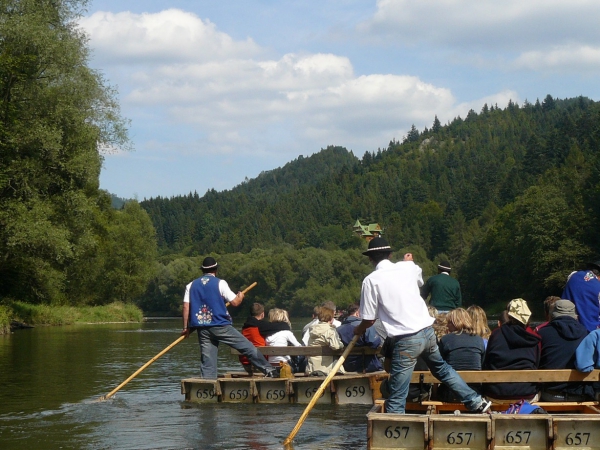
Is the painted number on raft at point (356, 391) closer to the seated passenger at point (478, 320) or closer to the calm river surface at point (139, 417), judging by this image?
the calm river surface at point (139, 417)

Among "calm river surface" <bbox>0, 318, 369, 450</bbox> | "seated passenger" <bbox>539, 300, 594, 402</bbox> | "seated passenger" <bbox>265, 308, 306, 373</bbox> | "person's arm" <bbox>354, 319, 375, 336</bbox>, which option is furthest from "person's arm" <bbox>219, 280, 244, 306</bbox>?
"seated passenger" <bbox>539, 300, 594, 402</bbox>

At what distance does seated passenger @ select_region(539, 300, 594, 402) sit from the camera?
9.93 metres

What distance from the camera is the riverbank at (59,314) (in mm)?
37891

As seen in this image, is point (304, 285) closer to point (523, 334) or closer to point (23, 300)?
point (23, 300)

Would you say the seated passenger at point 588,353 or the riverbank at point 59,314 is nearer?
the seated passenger at point 588,353

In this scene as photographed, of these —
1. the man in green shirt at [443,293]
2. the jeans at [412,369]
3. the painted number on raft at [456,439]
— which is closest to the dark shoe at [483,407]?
the jeans at [412,369]

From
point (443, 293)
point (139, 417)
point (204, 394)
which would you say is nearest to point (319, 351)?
point (204, 394)

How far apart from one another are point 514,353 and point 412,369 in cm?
144

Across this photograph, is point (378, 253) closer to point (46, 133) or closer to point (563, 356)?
point (563, 356)

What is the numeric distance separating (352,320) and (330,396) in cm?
157

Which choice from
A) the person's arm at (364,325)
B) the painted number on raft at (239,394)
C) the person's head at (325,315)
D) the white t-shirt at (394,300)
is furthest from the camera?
the person's head at (325,315)

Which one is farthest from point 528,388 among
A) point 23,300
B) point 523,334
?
point 23,300

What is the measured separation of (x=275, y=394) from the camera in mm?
13508

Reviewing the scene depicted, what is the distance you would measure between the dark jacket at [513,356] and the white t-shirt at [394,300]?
1268mm
